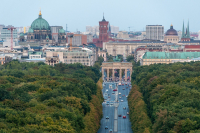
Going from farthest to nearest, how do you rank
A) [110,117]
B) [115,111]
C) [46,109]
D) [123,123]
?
[115,111] → [110,117] → [123,123] → [46,109]

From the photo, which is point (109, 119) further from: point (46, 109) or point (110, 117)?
point (46, 109)

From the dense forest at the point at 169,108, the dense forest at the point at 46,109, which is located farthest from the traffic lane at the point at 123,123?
the dense forest at the point at 46,109

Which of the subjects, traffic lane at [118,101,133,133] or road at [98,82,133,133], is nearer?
traffic lane at [118,101,133,133]

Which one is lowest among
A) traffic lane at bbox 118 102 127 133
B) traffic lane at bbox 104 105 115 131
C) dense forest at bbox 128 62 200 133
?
traffic lane at bbox 118 102 127 133

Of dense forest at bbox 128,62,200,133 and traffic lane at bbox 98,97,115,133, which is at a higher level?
dense forest at bbox 128,62,200,133

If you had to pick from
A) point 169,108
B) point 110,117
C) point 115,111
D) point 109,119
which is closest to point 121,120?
point 109,119

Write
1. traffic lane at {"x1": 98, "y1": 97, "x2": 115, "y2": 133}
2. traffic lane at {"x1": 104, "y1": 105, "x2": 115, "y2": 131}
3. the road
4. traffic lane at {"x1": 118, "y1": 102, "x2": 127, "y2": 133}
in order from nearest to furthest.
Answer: traffic lane at {"x1": 98, "y1": 97, "x2": 115, "y2": 133}, traffic lane at {"x1": 118, "y1": 102, "x2": 127, "y2": 133}, the road, traffic lane at {"x1": 104, "y1": 105, "x2": 115, "y2": 131}

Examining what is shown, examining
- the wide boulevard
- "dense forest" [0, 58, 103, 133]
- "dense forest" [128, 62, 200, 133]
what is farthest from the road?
"dense forest" [0, 58, 103, 133]

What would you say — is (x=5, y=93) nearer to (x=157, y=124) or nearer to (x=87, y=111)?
(x=87, y=111)

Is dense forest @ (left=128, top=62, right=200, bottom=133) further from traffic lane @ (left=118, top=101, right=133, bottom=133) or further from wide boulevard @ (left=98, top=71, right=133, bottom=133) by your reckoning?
wide boulevard @ (left=98, top=71, right=133, bottom=133)
